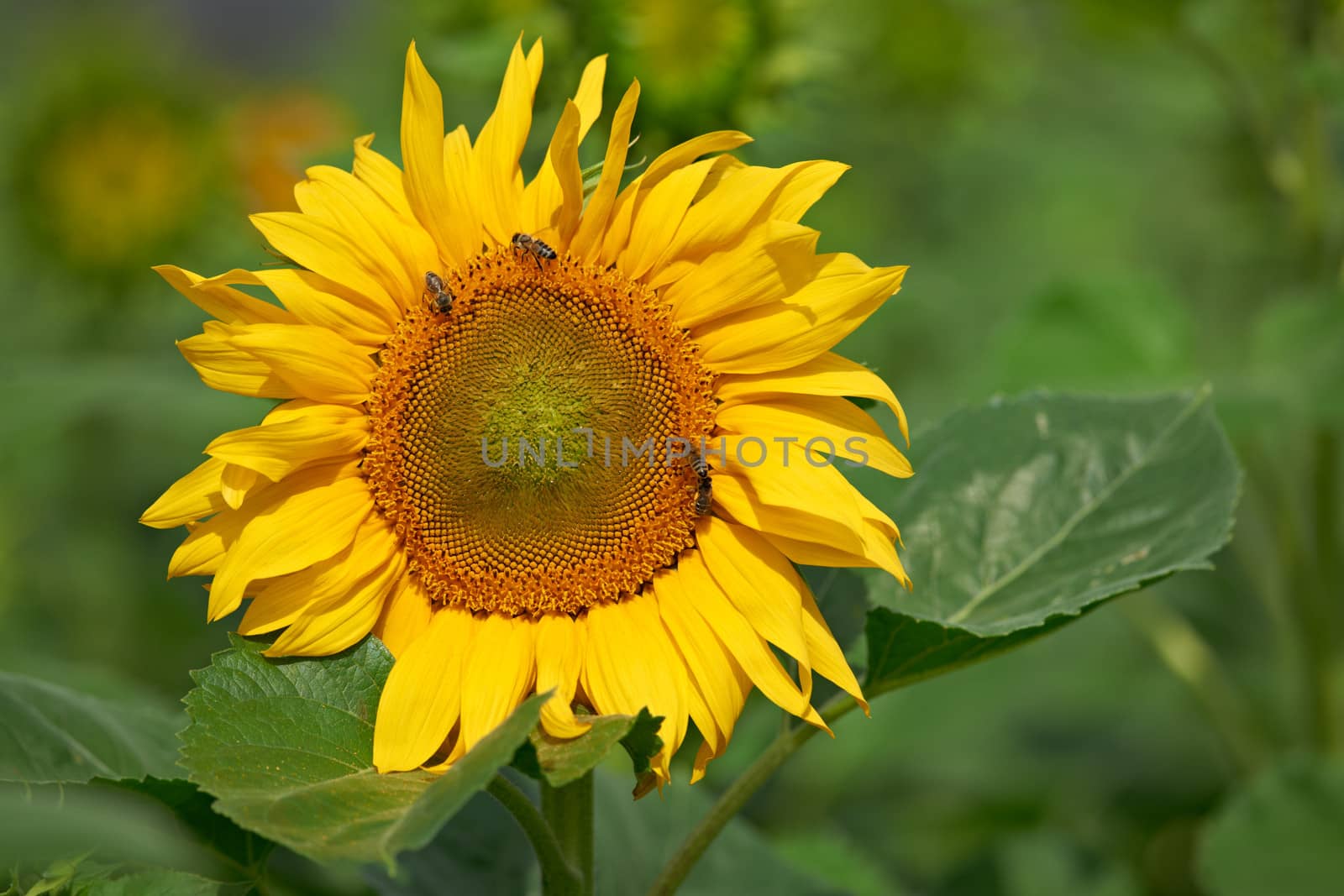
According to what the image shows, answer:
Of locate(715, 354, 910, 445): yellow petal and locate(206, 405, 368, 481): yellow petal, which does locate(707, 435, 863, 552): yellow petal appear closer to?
locate(715, 354, 910, 445): yellow petal

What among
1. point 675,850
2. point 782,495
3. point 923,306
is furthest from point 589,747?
point 923,306

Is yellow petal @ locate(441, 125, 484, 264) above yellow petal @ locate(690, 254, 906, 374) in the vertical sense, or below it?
above

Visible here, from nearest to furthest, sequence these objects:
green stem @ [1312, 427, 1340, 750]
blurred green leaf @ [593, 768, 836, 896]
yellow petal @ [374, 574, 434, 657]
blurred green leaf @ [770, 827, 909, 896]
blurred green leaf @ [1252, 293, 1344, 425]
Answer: yellow petal @ [374, 574, 434, 657] → blurred green leaf @ [593, 768, 836, 896] → blurred green leaf @ [770, 827, 909, 896] → blurred green leaf @ [1252, 293, 1344, 425] → green stem @ [1312, 427, 1340, 750]

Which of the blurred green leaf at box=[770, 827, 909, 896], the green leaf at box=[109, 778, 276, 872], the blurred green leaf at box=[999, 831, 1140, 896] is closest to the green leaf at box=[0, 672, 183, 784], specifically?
the green leaf at box=[109, 778, 276, 872]

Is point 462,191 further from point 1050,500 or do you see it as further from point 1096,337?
point 1096,337

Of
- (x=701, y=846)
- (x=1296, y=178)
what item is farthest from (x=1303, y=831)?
(x=701, y=846)

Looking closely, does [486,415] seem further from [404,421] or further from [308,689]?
[308,689]

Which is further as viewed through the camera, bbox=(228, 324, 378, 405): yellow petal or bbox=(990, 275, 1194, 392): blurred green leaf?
bbox=(990, 275, 1194, 392): blurred green leaf

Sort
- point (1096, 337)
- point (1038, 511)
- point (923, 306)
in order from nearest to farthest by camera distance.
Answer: point (1038, 511), point (1096, 337), point (923, 306)
